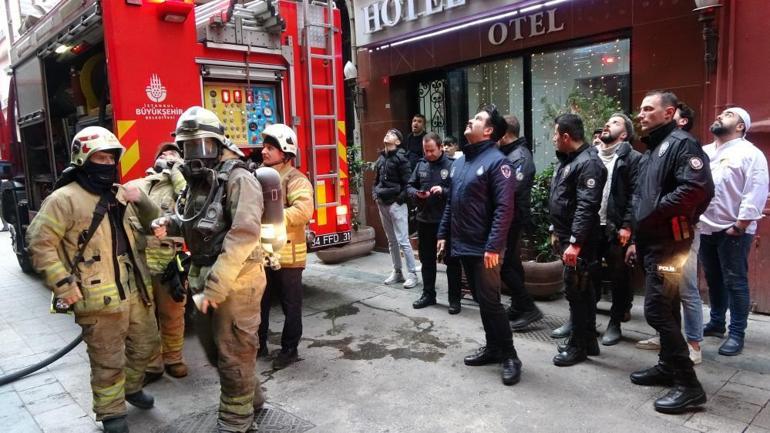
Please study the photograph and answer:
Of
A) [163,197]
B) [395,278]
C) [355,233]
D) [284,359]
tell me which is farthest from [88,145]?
[355,233]

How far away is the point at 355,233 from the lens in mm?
8422

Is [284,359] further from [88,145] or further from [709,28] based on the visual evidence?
[709,28]

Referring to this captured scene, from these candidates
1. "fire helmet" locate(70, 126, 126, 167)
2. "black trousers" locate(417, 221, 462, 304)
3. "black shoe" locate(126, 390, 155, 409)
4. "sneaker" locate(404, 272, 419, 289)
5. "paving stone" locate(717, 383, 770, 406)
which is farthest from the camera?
"sneaker" locate(404, 272, 419, 289)

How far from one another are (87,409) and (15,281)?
539 centimetres

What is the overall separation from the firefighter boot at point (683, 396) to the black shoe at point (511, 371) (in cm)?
88

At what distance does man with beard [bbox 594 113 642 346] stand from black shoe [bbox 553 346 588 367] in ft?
1.55

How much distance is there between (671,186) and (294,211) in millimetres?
2567

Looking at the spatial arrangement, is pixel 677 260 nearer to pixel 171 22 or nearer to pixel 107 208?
pixel 107 208

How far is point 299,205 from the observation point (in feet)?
13.6

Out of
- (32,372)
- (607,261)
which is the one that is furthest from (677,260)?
(32,372)

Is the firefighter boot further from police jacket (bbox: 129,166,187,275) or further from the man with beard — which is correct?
police jacket (bbox: 129,166,187,275)

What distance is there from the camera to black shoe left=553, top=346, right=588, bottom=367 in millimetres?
4066

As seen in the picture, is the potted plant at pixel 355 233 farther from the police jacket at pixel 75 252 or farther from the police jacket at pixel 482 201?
the police jacket at pixel 75 252

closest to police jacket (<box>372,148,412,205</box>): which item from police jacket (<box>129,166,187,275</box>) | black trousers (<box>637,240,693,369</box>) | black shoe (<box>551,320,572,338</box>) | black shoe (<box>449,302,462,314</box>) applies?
black shoe (<box>449,302,462,314</box>)
